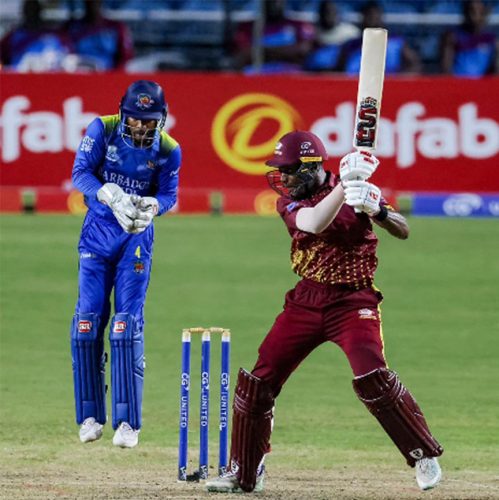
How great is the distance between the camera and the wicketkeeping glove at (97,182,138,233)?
28.1ft

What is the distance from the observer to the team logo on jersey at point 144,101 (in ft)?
28.3

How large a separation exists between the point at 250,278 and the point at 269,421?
785cm

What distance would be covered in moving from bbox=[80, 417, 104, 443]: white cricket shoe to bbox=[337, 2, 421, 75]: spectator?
1164cm

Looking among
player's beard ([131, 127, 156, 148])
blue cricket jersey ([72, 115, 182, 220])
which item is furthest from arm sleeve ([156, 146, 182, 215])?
player's beard ([131, 127, 156, 148])

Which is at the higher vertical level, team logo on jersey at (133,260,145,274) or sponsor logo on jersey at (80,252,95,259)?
sponsor logo on jersey at (80,252,95,259)

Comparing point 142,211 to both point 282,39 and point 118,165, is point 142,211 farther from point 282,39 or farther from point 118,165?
point 282,39

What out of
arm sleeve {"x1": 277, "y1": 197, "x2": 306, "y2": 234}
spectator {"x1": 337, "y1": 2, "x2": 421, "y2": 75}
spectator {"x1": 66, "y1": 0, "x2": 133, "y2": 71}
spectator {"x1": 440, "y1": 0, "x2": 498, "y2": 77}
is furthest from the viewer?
spectator {"x1": 440, "y1": 0, "x2": 498, "y2": 77}

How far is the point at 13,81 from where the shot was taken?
19000 millimetres

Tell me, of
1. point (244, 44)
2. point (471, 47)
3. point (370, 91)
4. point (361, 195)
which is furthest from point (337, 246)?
point (244, 44)

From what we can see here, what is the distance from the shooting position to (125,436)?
881 centimetres

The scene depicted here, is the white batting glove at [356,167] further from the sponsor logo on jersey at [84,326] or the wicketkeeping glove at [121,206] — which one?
the sponsor logo on jersey at [84,326]

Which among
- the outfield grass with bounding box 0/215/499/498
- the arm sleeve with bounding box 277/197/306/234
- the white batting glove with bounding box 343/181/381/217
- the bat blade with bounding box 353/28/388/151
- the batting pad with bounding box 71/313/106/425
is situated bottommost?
the outfield grass with bounding box 0/215/499/498

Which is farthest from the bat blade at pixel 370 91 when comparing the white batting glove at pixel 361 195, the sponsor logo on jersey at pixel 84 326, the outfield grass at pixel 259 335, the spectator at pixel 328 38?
the spectator at pixel 328 38

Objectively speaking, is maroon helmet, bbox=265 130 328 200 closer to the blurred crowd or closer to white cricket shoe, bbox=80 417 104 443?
white cricket shoe, bbox=80 417 104 443
